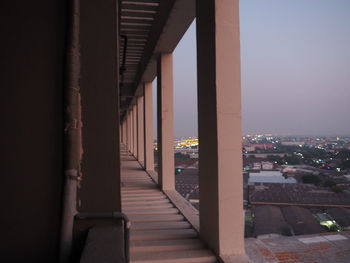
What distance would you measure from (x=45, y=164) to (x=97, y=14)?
3.19ft

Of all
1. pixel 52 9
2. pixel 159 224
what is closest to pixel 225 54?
pixel 52 9

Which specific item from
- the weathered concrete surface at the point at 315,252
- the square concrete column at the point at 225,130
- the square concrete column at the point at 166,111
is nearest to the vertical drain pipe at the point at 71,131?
the square concrete column at the point at 225,130

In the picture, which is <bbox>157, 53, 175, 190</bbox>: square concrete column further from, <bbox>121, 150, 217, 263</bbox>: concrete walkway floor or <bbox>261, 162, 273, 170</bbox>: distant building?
<bbox>261, 162, 273, 170</bbox>: distant building

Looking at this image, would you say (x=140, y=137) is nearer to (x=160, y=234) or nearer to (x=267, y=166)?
(x=160, y=234)

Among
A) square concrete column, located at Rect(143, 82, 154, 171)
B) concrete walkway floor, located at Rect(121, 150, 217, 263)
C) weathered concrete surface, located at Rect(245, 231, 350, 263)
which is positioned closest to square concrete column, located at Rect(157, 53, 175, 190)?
concrete walkway floor, located at Rect(121, 150, 217, 263)

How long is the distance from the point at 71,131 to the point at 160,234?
6.91ft

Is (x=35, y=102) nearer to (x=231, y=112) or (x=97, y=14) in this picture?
(x=97, y=14)

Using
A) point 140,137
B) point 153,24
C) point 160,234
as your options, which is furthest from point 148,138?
point 160,234

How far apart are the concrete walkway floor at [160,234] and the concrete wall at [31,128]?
132 cm

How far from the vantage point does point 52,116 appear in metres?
1.82

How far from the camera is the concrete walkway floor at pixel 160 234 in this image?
289 centimetres

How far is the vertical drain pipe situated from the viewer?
1.72 meters

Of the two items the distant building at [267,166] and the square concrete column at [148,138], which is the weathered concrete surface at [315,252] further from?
the distant building at [267,166]

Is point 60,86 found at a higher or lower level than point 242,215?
higher
